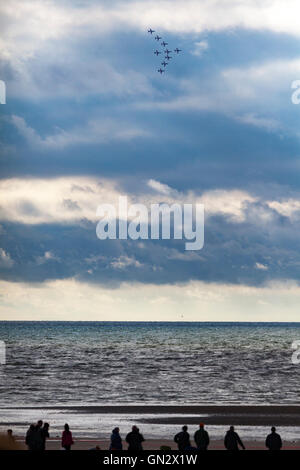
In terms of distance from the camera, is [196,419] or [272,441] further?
[196,419]

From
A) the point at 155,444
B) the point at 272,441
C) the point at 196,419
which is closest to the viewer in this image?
the point at 272,441

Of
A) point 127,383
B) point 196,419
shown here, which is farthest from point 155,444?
point 127,383

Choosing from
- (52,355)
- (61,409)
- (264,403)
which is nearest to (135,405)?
(61,409)

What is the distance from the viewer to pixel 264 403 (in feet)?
219

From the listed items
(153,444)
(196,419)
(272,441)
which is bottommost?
(196,419)

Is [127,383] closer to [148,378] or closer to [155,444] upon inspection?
[148,378]
